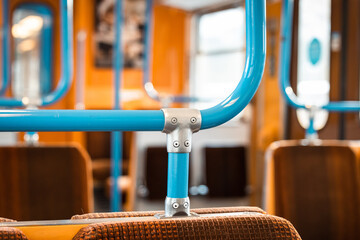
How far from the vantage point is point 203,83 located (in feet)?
20.1

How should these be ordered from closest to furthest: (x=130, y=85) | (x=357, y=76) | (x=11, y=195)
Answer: (x=11, y=195)
(x=357, y=76)
(x=130, y=85)

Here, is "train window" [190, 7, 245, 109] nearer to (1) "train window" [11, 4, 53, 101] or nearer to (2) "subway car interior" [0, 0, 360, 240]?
(2) "subway car interior" [0, 0, 360, 240]

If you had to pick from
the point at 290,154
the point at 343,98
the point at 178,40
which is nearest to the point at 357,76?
the point at 343,98

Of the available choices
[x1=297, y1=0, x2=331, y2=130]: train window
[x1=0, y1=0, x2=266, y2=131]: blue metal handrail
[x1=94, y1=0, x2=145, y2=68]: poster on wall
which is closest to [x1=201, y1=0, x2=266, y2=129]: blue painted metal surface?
[x1=0, y1=0, x2=266, y2=131]: blue metal handrail

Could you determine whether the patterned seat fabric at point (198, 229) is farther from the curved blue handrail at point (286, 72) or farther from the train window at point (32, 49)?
the train window at point (32, 49)

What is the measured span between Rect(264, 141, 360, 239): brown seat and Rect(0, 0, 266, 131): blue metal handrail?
3.45ft

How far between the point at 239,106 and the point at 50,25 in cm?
472

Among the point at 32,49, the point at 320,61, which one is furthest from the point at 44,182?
the point at 32,49

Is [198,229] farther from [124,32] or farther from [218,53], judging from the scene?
[124,32]

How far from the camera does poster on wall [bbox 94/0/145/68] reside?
567 cm

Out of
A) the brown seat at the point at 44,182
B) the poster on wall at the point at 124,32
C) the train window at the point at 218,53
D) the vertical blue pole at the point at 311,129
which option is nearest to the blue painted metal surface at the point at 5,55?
the brown seat at the point at 44,182

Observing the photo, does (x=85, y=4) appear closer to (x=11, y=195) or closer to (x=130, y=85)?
(x=130, y=85)

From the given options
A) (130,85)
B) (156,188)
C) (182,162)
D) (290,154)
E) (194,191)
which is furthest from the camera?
(130,85)

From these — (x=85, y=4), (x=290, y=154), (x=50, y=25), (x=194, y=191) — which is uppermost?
(x=85, y=4)
